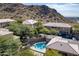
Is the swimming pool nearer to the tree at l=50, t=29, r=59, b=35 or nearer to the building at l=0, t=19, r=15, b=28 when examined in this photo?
the tree at l=50, t=29, r=59, b=35

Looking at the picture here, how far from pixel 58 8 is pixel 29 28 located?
36 cm

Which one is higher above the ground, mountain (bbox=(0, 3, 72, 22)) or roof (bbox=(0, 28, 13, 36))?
mountain (bbox=(0, 3, 72, 22))

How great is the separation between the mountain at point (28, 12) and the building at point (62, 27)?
5 centimetres

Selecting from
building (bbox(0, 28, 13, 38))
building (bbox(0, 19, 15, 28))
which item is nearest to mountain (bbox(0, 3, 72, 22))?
building (bbox(0, 19, 15, 28))

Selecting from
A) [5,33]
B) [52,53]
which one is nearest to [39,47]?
[52,53]

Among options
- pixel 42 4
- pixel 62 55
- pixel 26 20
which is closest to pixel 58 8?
pixel 42 4

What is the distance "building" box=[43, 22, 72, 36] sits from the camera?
1.96 meters

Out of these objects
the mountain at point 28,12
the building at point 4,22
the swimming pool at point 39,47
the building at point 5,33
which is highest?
the mountain at point 28,12

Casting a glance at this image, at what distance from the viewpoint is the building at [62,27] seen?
6.45 feet

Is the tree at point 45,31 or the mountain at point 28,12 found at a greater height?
the mountain at point 28,12

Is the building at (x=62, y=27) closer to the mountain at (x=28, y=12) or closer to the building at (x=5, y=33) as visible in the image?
the mountain at (x=28, y=12)

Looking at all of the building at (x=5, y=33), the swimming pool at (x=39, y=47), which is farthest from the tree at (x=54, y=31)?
the building at (x=5, y=33)

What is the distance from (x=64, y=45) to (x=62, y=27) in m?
0.18

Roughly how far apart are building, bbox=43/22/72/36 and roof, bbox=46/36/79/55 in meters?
0.06
